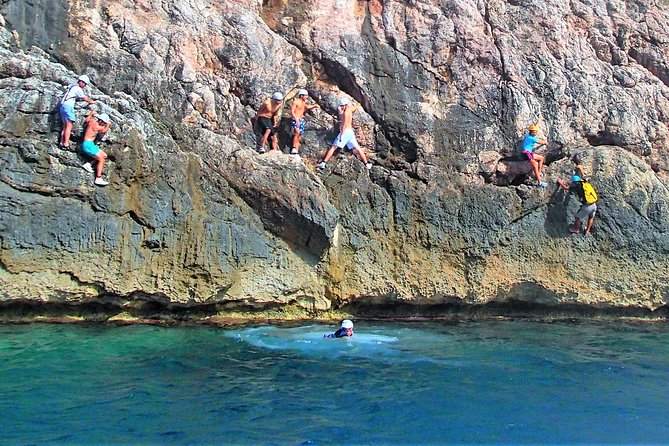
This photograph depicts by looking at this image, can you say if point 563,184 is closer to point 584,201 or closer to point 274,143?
point 584,201

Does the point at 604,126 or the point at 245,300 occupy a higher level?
the point at 604,126

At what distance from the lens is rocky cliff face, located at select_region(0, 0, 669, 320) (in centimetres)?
1119

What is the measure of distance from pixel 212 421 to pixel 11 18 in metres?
9.78

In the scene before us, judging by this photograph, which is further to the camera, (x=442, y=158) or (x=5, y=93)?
(x=442, y=158)

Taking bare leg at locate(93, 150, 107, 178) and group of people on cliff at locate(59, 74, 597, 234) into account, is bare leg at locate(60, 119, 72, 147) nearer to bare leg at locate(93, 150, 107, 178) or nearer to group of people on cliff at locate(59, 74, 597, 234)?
bare leg at locate(93, 150, 107, 178)

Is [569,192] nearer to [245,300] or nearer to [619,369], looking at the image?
[619,369]

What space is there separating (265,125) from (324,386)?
662 cm

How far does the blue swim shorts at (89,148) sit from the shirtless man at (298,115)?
4036 mm

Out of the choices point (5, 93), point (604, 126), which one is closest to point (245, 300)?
point (5, 93)

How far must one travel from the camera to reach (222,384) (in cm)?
852

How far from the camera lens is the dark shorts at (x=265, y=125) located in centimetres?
1341

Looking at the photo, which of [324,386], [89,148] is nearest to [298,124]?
[89,148]

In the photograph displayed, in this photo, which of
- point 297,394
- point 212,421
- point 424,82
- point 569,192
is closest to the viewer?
point 212,421

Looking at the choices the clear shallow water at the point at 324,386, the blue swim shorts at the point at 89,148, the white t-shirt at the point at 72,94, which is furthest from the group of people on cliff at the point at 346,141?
the white t-shirt at the point at 72,94
